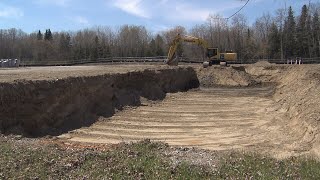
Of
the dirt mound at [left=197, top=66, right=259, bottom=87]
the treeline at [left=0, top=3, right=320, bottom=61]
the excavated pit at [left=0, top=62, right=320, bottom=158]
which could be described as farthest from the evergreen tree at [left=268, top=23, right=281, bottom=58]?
the excavated pit at [left=0, top=62, right=320, bottom=158]

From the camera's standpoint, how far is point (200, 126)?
21719 mm

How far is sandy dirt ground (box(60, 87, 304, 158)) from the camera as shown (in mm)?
17578

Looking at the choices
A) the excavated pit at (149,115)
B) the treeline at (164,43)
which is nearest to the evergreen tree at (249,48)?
the treeline at (164,43)

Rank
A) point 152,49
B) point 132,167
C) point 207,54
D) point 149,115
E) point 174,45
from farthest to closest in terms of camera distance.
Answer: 1. point 152,49
2. point 207,54
3. point 174,45
4. point 149,115
5. point 132,167

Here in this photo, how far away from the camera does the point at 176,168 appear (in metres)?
8.48

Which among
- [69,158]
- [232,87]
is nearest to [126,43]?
[232,87]

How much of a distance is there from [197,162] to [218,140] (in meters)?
9.17

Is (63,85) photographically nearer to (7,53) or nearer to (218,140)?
(218,140)

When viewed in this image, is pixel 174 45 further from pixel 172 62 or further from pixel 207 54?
pixel 207 54

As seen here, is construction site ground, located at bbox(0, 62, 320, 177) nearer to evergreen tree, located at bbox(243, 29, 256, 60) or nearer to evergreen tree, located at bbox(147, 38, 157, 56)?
evergreen tree, located at bbox(243, 29, 256, 60)

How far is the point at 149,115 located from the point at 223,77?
20.8m

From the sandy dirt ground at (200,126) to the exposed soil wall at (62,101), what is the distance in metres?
0.85

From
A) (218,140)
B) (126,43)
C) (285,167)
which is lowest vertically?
(218,140)

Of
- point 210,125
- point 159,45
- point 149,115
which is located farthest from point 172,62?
point 159,45
